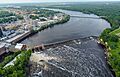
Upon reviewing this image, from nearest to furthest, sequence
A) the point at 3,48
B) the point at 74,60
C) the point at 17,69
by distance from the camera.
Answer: the point at 17,69, the point at 74,60, the point at 3,48

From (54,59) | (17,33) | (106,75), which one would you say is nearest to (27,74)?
(54,59)

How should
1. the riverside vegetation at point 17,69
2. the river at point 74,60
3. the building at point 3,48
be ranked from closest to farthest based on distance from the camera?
the riverside vegetation at point 17,69
the river at point 74,60
the building at point 3,48

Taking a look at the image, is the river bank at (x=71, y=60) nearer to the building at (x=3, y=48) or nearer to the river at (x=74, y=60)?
the river at (x=74, y=60)

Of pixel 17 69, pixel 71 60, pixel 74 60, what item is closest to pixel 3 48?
pixel 17 69

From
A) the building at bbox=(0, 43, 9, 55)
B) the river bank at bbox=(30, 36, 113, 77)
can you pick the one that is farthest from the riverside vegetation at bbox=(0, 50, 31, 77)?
the building at bbox=(0, 43, 9, 55)

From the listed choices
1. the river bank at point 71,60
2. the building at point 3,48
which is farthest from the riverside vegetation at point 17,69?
the building at point 3,48

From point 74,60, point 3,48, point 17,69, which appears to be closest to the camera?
point 17,69

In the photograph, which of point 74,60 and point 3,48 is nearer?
point 74,60

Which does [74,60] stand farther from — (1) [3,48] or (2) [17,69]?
(1) [3,48]

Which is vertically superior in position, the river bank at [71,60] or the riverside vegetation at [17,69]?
the riverside vegetation at [17,69]

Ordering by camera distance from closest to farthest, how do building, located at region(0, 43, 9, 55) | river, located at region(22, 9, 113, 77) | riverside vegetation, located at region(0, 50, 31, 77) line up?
1. riverside vegetation, located at region(0, 50, 31, 77)
2. river, located at region(22, 9, 113, 77)
3. building, located at region(0, 43, 9, 55)

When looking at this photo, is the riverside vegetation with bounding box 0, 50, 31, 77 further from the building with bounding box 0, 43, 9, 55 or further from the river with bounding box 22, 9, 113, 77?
the building with bounding box 0, 43, 9, 55

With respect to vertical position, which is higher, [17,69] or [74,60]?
[17,69]
